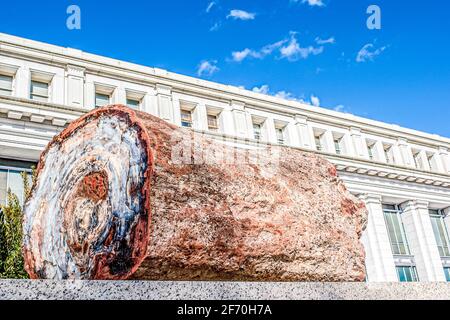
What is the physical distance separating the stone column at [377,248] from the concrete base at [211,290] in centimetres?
2793

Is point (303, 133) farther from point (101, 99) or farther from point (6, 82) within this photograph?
point (6, 82)

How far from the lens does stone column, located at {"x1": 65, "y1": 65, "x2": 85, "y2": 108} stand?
24.0 metres

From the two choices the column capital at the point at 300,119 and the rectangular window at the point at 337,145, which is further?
the rectangular window at the point at 337,145

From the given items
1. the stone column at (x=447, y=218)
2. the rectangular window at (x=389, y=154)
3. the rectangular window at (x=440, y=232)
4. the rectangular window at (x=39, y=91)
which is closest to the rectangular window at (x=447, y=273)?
the rectangular window at (x=440, y=232)

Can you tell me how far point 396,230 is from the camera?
33.6 m

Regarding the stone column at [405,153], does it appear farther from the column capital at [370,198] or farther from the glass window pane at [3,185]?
the glass window pane at [3,185]

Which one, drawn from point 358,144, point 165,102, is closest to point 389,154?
point 358,144

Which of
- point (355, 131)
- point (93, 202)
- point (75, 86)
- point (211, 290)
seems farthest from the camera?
point (355, 131)

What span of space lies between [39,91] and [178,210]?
2324cm

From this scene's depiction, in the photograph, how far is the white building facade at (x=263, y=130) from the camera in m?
21.7

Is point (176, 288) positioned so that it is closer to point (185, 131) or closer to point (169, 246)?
point (169, 246)

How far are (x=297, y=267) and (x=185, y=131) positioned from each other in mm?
1543

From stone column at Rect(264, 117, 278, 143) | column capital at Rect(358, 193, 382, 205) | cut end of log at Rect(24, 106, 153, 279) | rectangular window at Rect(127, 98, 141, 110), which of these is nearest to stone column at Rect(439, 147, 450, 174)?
column capital at Rect(358, 193, 382, 205)

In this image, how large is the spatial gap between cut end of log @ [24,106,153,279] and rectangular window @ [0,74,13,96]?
20373 millimetres
